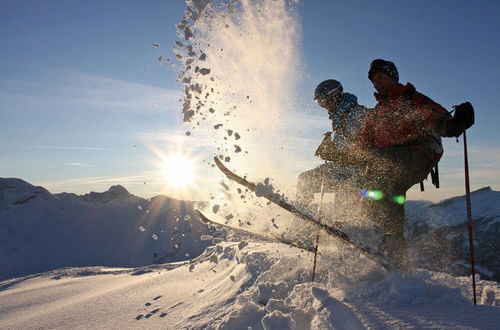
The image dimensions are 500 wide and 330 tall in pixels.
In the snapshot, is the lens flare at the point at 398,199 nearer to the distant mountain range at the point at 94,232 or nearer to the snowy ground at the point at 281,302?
the snowy ground at the point at 281,302

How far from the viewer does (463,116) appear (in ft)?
11.9

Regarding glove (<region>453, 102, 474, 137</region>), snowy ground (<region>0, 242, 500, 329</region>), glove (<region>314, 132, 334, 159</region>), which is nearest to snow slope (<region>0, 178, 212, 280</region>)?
snowy ground (<region>0, 242, 500, 329</region>)

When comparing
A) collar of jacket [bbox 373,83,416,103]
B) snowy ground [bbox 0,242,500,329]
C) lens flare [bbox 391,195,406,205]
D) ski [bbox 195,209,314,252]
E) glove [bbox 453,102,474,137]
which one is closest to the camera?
snowy ground [bbox 0,242,500,329]

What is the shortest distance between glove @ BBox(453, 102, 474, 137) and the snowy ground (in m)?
1.79

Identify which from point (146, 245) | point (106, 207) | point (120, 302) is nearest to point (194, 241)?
point (146, 245)

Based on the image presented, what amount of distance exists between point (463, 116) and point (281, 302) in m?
2.99

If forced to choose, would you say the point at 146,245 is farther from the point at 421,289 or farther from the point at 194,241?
the point at 421,289

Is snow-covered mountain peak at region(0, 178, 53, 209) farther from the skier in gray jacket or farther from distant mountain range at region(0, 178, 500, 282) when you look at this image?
the skier in gray jacket

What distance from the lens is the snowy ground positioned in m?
2.54

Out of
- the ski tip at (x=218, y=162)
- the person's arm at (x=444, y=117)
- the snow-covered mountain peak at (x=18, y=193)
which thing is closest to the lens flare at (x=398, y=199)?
the person's arm at (x=444, y=117)

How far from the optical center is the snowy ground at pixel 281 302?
2.54 metres

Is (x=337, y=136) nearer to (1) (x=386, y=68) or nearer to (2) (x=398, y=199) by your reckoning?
(1) (x=386, y=68)

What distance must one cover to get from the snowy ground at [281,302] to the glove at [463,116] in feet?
5.86

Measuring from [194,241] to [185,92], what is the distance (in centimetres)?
8463
